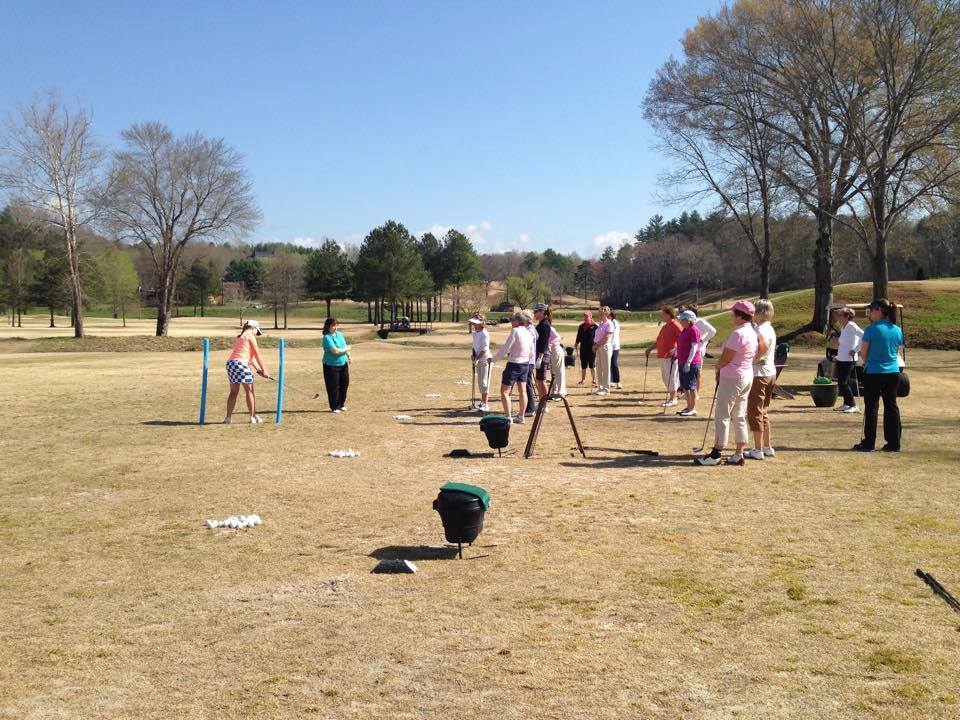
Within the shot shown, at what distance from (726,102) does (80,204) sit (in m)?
36.1

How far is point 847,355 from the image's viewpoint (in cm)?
1579

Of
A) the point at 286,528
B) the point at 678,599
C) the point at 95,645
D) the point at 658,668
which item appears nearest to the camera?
the point at 658,668

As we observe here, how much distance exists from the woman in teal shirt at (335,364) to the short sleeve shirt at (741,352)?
26.0 ft

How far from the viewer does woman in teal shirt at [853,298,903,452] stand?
1129 centimetres

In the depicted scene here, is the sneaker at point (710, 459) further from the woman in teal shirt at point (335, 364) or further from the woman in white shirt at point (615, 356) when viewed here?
the woman in white shirt at point (615, 356)

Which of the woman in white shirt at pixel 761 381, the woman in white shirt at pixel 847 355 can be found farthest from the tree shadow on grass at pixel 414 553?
the woman in white shirt at pixel 847 355

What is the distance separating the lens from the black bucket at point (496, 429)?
10938mm

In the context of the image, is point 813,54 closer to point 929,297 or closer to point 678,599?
point 929,297

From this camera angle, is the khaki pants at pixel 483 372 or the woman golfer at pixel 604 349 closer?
the khaki pants at pixel 483 372

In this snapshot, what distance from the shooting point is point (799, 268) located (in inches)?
3971

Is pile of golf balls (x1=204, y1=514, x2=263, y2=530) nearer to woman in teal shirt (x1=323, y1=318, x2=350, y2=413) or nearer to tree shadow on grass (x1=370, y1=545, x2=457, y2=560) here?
tree shadow on grass (x1=370, y1=545, x2=457, y2=560)

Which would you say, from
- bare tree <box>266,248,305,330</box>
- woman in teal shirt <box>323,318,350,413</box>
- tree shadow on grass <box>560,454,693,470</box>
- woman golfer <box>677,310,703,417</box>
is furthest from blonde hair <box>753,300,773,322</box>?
bare tree <box>266,248,305,330</box>

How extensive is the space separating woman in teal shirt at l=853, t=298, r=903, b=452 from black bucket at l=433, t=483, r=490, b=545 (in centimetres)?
720

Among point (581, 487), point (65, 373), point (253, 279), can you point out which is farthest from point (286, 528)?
point (253, 279)
